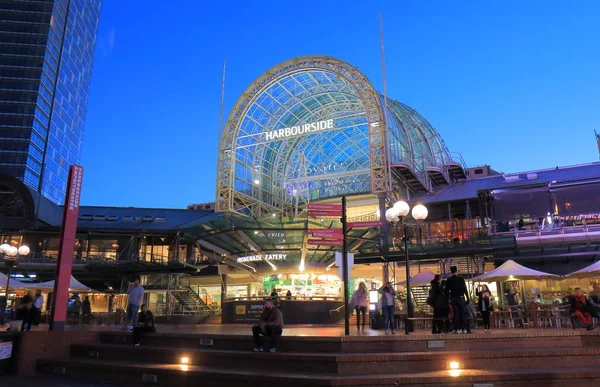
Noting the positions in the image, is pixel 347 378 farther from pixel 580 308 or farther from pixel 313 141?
pixel 313 141

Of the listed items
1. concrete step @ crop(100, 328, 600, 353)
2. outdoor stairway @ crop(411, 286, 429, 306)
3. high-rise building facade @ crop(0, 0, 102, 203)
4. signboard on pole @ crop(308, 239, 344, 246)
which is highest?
high-rise building facade @ crop(0, 0, 102, 203)

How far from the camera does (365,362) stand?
10.9 metres

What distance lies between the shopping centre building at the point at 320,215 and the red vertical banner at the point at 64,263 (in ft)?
38.4

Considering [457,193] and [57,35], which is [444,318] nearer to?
[457,193]

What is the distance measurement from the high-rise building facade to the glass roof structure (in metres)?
60.9

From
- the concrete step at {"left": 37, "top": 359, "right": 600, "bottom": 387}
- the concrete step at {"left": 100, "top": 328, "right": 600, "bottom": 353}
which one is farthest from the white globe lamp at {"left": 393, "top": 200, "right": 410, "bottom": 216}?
the concrete step at {"left": 37, "top": 359, "right": 600, "bottom": 387}

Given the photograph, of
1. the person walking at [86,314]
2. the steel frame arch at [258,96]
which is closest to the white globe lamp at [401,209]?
the person walking at [86,314]

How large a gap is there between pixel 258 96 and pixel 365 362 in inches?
1204

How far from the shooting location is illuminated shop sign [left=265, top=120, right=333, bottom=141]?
119 feet

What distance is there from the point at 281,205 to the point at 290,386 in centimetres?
3384

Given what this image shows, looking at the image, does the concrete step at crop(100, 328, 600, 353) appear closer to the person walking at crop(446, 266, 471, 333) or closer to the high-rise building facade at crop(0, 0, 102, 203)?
the person walking at crop(446, 266, 471, 333)

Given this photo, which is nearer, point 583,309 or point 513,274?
point 583,309

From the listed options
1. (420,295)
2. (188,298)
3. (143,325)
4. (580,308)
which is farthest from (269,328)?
(188,298)

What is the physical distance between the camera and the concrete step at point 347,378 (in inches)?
394
